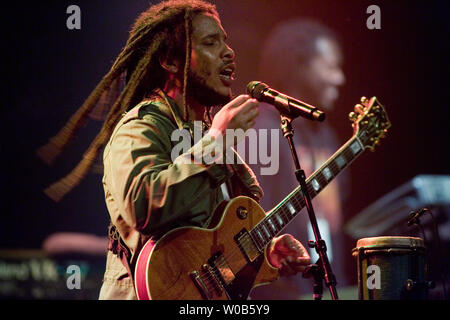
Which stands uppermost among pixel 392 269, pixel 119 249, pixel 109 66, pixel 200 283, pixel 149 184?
pixel 109 66

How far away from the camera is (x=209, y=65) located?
101 inches

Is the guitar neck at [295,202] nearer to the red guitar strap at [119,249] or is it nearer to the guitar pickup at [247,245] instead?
the guitar pickup at [247,245]

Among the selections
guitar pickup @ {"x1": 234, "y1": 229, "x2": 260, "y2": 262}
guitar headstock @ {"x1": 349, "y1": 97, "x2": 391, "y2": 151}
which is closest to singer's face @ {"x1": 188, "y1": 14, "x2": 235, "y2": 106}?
guitar pickup @ {"x1": 234, "y1": 229, "x2": 260, "y2": 262}

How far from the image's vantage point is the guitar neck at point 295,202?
A: 94.9 inches

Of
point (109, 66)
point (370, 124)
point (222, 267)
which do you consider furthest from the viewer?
point (109, 66)

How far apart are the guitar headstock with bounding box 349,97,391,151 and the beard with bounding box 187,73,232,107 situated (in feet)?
3.46

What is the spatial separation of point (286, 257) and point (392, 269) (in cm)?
57

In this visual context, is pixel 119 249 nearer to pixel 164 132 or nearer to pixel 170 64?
pixel 164 132

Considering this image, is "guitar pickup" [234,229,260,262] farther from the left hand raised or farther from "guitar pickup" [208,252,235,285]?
the left hand raised

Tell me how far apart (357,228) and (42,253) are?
10.1 feet

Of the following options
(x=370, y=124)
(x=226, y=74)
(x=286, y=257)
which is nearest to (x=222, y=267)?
(x=286, y=257)

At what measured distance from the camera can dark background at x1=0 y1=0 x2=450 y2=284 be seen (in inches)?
152

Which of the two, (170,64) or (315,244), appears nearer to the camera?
(315,244)

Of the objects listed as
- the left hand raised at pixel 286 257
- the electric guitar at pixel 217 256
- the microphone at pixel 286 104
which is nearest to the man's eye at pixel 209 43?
the microphone at pixel 286 104
